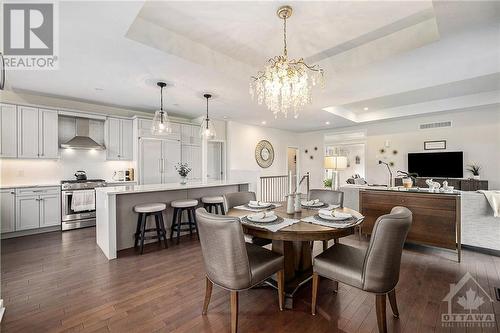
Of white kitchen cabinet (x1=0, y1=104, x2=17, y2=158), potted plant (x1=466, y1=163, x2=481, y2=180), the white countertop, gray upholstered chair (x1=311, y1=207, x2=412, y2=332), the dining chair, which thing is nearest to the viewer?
gray upholstered chair (x1=311, y1=207, x2=412, y2=332)

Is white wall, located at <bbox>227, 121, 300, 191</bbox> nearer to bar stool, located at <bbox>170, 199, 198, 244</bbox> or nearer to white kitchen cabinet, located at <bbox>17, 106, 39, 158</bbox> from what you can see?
bar stool, located at <bbox>170, 199, 198, 244</bbox>

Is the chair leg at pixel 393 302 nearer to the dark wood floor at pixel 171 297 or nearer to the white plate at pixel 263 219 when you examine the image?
the dark wood floor at pixel 171 297

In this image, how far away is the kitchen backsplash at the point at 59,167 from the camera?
13.8 feet

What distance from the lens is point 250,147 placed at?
7.15m

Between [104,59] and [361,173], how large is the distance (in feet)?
28.7

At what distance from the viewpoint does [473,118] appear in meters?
5.48

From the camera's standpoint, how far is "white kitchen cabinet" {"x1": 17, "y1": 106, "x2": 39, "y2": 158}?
4.05 meters

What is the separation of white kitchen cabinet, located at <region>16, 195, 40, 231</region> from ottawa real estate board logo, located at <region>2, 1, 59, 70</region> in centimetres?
230

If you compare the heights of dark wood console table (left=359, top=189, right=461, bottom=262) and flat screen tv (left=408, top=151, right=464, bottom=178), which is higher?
flat screen tv (left=408, top=151, right=464, bottom=178)

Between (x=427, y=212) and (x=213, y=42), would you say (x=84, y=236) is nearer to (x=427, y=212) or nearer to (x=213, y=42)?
(x=213, y=42)

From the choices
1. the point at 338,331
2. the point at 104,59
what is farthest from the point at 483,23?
the point at 104,59

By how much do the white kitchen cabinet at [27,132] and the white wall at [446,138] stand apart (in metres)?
7.94

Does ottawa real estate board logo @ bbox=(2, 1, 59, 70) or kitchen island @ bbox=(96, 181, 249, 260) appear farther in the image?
kitchen island @ bbox=(96, 181, 249, 260)

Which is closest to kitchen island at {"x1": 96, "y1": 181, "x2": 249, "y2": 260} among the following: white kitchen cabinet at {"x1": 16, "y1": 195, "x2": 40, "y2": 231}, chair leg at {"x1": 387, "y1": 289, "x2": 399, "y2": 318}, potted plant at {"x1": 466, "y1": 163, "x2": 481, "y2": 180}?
white kitchen cabinet at {"x1": 16, "y1": 195, "x2": 40, "y2": 231}
